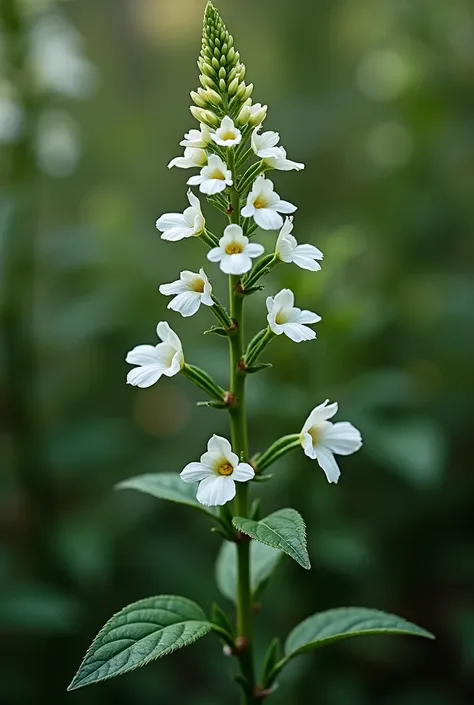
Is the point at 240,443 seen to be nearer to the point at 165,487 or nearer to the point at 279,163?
the point at 165,487

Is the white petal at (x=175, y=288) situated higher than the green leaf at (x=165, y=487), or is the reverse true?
the white petal at (x=175, y=288)

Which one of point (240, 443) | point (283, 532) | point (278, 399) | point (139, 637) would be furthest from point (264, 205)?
point (278, 399)

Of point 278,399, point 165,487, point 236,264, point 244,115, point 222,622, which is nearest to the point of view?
point 236,264

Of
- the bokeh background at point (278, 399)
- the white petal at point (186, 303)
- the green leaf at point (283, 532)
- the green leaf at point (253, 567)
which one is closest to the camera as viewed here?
the green leaf at point (283, 532)

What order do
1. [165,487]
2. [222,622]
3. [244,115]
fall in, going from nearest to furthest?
1. [244,115]
2. [222,622]
3. [165,487]

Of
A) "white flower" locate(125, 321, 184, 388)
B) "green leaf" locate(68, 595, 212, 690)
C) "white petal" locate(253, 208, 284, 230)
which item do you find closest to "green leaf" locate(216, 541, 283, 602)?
"green leaf" locate(68, 595, 212, 690)

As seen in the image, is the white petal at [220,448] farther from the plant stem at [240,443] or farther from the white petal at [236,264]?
the white petal at [236,264]

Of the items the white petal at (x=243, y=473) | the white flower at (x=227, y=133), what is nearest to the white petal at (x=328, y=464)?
the white petal at (x=243, y=473)
